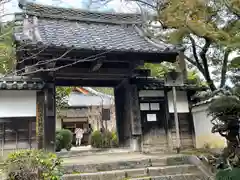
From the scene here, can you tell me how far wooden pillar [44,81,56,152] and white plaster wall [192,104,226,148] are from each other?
16.0 ft

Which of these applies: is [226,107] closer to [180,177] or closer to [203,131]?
[180,177]

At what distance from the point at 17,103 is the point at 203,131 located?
6202 mm

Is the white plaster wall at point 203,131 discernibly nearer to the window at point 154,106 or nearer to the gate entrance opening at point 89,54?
the window at point 154,106

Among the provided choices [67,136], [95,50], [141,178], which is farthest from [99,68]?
[67,136]

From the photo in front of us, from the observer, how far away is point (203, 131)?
9.63 m

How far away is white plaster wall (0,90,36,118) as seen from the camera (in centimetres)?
812

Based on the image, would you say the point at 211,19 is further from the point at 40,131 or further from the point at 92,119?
the point at 92,119

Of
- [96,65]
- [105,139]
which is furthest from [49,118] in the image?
[105,139]

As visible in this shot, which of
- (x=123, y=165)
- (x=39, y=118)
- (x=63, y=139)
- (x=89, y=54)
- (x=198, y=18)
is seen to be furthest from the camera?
(x=63, y=139)

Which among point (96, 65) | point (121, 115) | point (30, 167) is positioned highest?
point (96, 65)

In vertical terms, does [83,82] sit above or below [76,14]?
below

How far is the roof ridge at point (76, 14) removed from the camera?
9531 mm

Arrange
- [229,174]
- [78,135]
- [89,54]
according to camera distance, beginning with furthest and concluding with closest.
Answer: [78,135] → [89,54] → [229,174]

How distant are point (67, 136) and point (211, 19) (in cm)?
1021
